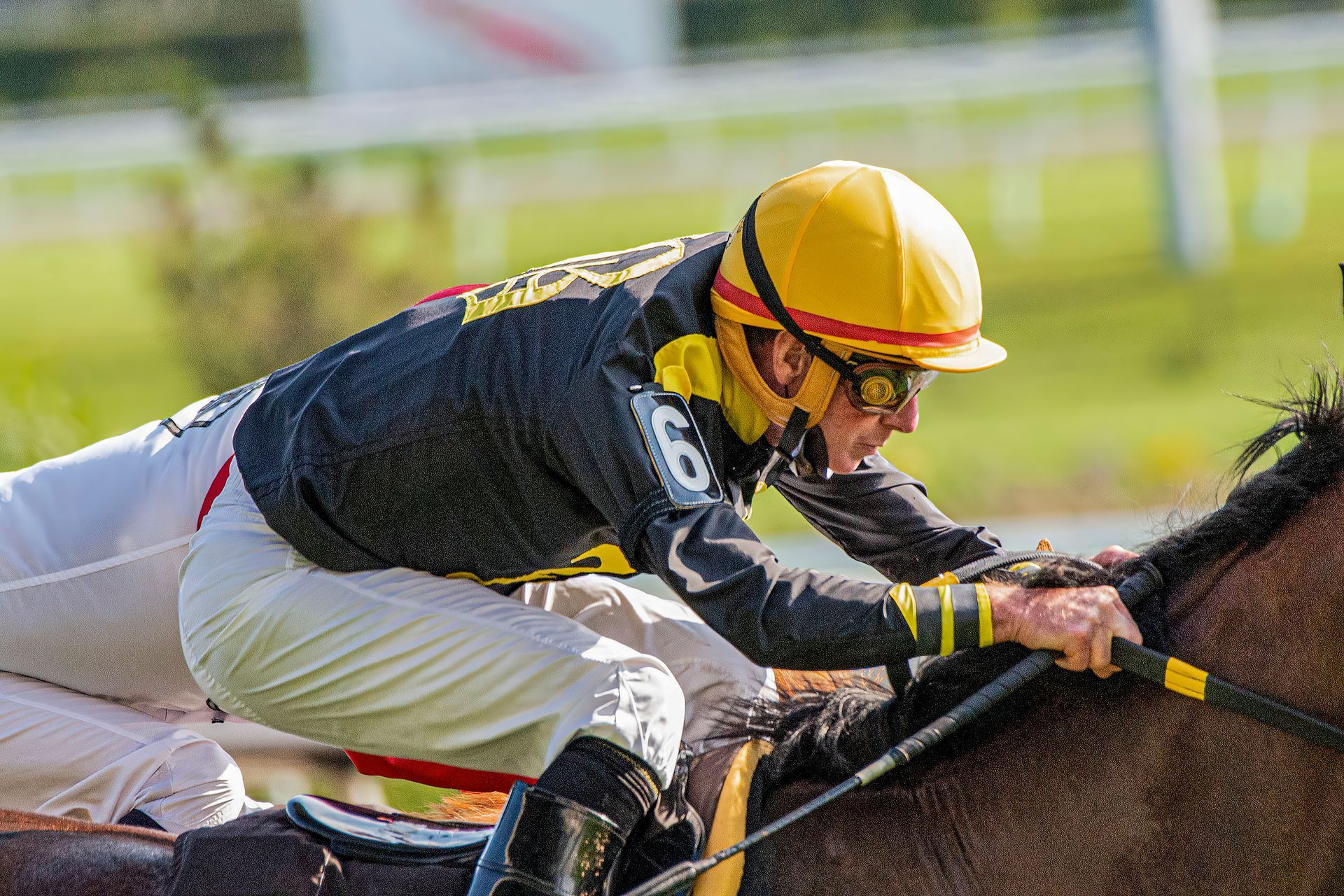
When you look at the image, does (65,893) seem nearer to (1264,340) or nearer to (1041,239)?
(1264,340)

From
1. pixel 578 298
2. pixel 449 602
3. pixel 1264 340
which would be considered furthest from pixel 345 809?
pixel 1264 340

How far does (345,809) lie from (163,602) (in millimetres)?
650

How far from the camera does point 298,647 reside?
2855 millimetres

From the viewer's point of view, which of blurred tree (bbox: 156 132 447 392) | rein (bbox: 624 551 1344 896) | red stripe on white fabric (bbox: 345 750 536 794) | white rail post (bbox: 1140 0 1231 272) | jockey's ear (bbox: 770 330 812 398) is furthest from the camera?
white rail post (bbox: 1140 0 1231 272)

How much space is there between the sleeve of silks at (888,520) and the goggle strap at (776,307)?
0.59 metres

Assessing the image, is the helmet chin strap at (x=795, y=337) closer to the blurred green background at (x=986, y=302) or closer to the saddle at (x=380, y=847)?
the saddle at (x=380, y=847)

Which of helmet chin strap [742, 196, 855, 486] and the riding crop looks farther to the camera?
helmet chin strap [742, 196, 855, 486]

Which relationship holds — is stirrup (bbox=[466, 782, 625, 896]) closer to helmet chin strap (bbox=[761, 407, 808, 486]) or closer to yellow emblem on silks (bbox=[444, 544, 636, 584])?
yellow emblem on silks (bbox=[444, 544, 636, 584])

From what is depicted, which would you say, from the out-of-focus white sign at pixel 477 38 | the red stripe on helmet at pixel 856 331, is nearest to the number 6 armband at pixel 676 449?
the red stripe on helmet at pixel 856 331

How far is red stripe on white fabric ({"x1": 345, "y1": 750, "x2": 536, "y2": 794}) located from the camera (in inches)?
118

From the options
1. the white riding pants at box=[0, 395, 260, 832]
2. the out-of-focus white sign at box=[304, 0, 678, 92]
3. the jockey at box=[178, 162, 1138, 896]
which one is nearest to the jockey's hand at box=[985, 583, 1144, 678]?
the jockey at box=[178, 162, 1138, 896]

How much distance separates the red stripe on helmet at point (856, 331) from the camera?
276cm

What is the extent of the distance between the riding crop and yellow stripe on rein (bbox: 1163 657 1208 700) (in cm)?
16

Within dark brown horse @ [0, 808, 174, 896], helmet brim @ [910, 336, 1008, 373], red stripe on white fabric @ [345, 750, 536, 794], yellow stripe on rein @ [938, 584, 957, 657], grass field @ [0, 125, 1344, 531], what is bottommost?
grass field @ [0, 125, 1344, 531]
